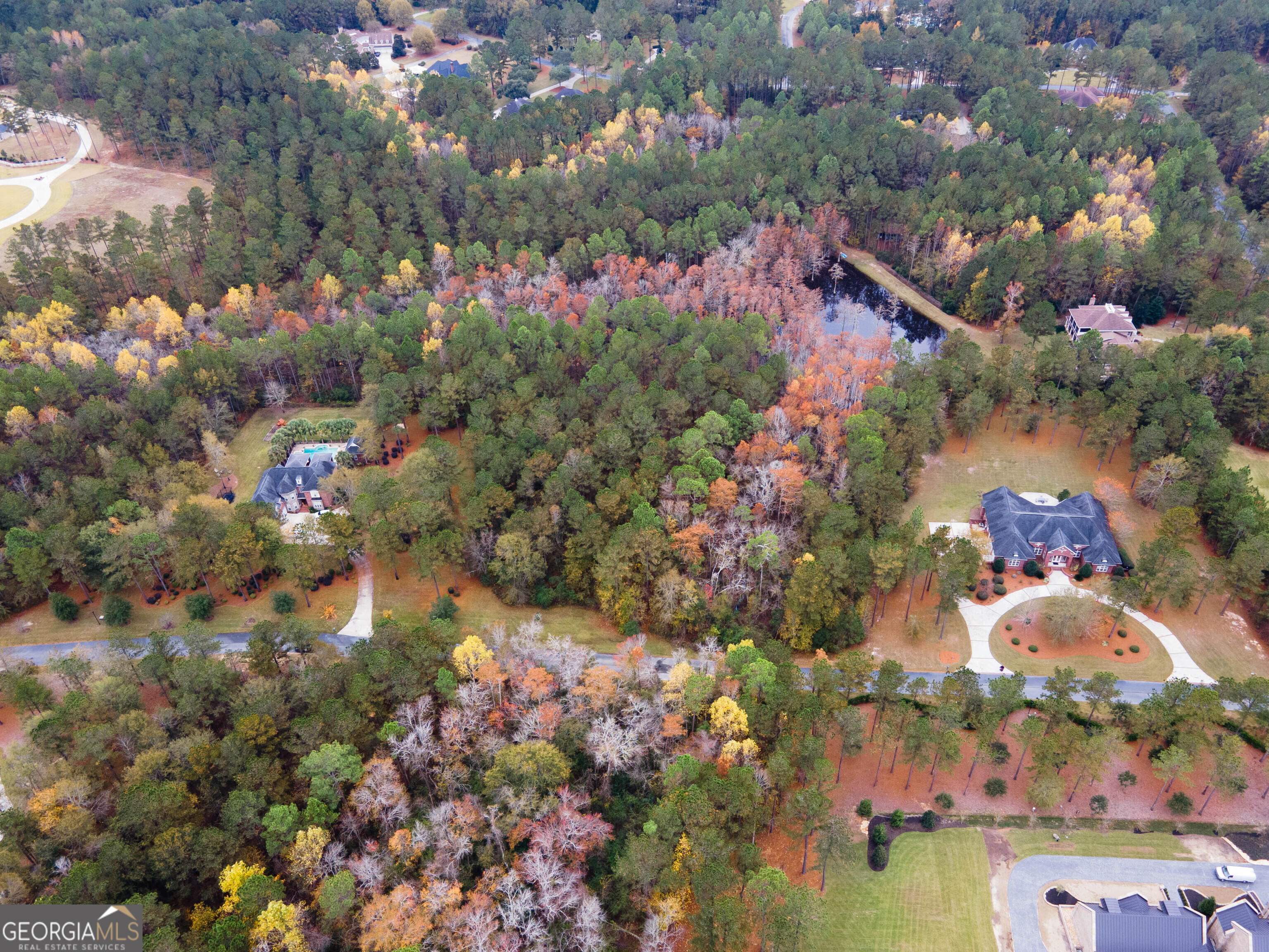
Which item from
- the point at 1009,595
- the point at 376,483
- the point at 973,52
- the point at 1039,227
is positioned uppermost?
the point at 973,52

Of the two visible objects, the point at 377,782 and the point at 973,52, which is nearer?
the point at 377,782

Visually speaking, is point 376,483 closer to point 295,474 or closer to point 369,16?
point 295,474

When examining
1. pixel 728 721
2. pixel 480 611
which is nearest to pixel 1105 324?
pixel 728 721

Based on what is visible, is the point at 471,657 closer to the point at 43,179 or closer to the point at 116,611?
the point at 116,611

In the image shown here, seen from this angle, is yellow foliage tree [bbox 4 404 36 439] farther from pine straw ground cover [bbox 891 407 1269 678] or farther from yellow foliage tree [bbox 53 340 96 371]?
pine straw ground cover [bbox 891 407 1269 678]

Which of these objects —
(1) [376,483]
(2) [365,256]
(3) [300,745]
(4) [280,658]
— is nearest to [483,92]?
(2) [365,256]

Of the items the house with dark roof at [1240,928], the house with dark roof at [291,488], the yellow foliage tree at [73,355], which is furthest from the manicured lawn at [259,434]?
the house with dark roof at [1240,928]

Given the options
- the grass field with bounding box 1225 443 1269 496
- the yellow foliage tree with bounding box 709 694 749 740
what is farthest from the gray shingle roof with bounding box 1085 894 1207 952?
the grass field with bounding box 1225 443 1269 496

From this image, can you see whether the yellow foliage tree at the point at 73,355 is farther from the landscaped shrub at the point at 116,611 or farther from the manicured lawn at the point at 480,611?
the manicured lawn at the point at 480,611
